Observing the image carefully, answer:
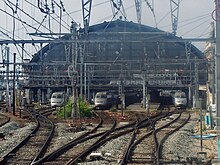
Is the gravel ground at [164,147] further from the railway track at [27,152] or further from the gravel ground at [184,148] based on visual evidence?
the railway track at [27,152]

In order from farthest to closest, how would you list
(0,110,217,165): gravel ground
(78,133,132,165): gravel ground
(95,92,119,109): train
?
(95,92,119,109): train
(0,110,217,165): gravel ground
(78,133,132,165): gravel ground

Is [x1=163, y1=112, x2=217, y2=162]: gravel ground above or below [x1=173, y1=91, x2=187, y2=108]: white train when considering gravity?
below

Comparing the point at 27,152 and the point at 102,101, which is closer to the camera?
the point at 27,152

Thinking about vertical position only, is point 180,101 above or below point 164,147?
above

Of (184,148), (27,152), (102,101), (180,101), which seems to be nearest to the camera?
(27,152)

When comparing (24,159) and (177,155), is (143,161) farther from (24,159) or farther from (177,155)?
(24,159)

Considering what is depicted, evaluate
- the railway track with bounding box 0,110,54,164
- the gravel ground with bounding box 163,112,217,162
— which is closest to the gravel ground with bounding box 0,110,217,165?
the gravel ground with bounding box 163,112,217,162

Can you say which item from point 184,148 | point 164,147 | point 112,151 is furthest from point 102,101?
point 112,151

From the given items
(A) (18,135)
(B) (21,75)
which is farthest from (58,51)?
(A) (18,135)

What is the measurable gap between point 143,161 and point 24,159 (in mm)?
3068

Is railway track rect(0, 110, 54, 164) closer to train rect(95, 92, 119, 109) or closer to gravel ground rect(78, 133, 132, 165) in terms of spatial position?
gravel ground rect(78, 133, 132, 165)

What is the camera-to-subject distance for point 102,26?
62188mm

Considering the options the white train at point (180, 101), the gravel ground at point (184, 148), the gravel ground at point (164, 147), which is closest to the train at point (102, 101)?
the white train at point (180, 101)

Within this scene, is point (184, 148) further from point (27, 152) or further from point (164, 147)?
point (27, 152)
